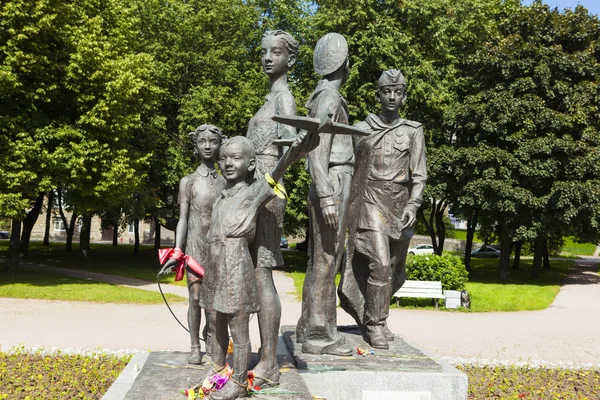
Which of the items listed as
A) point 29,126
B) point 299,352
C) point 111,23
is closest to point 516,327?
point 299,352

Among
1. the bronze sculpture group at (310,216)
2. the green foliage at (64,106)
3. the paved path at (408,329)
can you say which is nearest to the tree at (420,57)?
the green foliage at (64,106)

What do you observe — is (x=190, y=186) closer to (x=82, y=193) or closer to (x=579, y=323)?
(x=579, y=323)

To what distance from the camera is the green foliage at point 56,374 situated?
6160mm

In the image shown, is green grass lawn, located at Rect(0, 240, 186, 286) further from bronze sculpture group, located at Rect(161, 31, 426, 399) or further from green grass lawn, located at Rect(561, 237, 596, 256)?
green grass lawn, located at Rect(561, 237, 596, 256)

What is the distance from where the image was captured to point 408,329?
1131 cm

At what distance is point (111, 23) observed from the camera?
20984mm

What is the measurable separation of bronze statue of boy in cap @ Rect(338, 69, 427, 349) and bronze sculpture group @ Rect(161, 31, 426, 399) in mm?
10

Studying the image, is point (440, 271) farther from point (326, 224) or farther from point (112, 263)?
point (112, 263)

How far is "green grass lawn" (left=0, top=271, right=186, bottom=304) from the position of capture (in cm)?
1473

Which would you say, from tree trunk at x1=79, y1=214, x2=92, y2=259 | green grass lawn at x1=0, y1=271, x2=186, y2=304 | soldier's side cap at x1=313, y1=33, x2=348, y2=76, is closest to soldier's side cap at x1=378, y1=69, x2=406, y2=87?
soldier's side cap at x1=313, y1=33, x2=348, y2=76

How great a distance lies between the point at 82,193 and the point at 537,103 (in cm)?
1486

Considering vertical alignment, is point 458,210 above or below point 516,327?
above

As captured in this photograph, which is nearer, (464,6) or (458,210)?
(458,210)

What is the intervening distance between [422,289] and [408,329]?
3115mm
